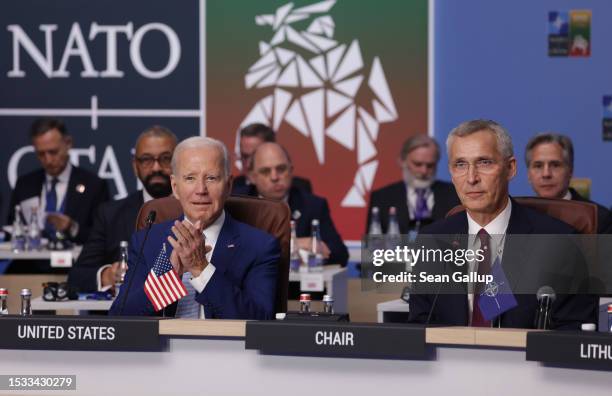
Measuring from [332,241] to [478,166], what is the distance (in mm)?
3271

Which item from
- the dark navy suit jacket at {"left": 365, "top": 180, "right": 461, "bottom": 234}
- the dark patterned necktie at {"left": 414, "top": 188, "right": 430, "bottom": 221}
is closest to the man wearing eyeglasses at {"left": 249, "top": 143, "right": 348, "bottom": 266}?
the dark navy suit jacket at {"left": 365, "top": 180, "right": 461, "bottom": 234}

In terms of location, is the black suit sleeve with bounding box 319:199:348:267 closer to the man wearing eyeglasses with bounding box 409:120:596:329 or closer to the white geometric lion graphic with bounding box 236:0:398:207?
the white geometric lion graphic with bounding box 236:0:398:207

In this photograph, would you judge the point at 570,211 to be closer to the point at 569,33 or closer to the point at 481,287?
the point at 481,287

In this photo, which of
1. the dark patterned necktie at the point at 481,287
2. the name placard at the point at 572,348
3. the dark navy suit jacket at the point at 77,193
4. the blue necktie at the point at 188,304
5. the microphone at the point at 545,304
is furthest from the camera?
the dark navy suit jacket at the point at 77,193

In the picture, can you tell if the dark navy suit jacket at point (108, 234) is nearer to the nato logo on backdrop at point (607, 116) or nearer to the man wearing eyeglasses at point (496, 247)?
the man wearing eyeglasses at point (496, 247)

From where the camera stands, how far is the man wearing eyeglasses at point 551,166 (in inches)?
233

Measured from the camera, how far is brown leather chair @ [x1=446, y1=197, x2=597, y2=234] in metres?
3.89

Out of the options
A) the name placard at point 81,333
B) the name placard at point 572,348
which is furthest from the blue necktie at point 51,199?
the name placard at point 572,348

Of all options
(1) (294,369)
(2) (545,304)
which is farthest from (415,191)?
(1) (294,369)

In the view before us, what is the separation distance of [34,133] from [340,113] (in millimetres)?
2327

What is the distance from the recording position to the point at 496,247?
356cm

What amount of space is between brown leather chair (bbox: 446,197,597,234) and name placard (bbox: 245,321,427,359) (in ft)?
3.72

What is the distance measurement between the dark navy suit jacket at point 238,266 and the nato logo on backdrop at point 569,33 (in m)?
5.16

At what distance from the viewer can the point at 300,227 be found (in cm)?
700
